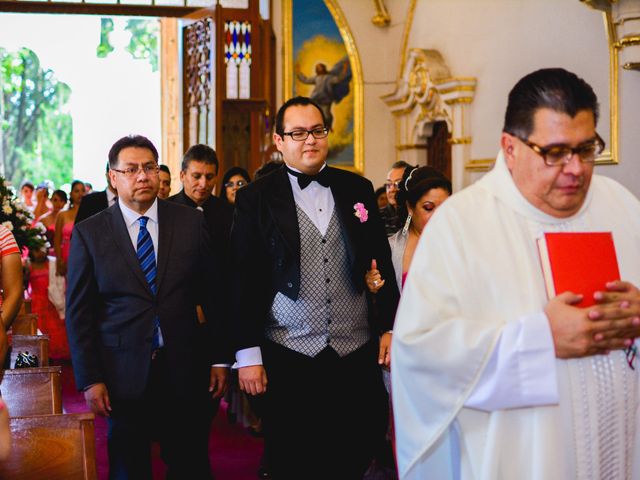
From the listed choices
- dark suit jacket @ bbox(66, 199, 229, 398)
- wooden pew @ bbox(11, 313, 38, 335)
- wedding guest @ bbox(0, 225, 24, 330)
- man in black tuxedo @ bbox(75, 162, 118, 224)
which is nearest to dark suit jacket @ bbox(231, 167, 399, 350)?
dark suit jacket @ bbox(66, 199, 229, 398)

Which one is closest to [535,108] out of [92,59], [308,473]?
[308,473]

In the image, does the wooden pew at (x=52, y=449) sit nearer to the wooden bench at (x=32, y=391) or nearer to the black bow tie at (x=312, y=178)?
the wooden bench at (x=32, y=391)

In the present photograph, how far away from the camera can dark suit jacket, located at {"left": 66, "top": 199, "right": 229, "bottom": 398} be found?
156 inches

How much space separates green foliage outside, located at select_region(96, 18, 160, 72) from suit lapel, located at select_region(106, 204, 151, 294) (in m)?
17.6

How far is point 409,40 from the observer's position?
12.5 metres

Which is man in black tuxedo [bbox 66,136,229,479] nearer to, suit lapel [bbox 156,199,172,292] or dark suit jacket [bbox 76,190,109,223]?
suit lapel [bbox 156,199,172,292]

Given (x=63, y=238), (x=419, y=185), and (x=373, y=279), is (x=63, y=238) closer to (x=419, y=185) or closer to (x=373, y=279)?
(x=419, y=185)

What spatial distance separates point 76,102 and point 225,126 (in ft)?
37.3

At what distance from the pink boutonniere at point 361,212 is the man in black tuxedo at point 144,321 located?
0.68 meters

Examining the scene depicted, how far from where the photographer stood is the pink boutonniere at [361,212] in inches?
153

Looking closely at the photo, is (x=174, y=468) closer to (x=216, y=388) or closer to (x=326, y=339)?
(x=216, y=388)

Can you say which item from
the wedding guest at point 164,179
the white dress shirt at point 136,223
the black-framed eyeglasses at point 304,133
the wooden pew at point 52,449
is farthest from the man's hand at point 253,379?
the wedding guest at point 164,179

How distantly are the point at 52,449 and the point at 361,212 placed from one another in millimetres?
1543

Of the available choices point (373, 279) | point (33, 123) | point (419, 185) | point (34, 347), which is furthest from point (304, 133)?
point (33, 123)
